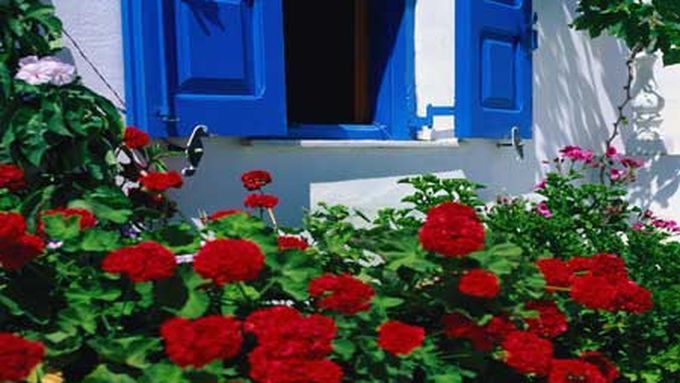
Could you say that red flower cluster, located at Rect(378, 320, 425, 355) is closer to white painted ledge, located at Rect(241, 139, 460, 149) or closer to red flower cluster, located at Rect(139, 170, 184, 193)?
red flower cluster, located at Rect(139, 170, 184, 193)

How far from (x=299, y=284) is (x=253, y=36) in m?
1.38

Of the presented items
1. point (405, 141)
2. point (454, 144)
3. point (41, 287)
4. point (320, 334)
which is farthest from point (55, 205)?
point (454, 144)

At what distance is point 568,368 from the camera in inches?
64.6

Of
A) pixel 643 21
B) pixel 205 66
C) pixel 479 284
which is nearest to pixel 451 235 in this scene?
pixel 479 284

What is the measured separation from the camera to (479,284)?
1.57m

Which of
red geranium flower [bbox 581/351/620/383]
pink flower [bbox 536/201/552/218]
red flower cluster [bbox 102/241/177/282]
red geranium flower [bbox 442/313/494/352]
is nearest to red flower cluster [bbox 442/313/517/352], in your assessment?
red geranium flower [bbox 442/313/494/352]

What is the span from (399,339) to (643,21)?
3184 mm

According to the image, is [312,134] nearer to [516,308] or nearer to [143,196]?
[143,196]

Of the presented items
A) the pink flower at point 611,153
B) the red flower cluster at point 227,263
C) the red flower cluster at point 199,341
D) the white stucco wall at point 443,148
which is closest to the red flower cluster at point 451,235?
the red flower cluster at point 227,263

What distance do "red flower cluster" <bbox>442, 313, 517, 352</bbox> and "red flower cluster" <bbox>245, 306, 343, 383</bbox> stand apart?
0.36 meters

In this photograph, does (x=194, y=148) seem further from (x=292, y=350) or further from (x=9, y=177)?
(x=292, y=350)

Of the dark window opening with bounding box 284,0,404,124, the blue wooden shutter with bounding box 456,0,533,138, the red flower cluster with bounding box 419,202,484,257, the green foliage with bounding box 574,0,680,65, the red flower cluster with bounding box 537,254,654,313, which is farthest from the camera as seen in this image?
the green foliage with bounding box 574,0,680,65

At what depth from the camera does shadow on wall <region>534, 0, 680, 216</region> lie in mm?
4395

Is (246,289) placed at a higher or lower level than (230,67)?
lower
